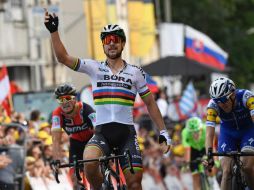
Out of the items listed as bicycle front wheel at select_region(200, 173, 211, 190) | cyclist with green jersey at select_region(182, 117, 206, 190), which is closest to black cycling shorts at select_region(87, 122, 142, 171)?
cyclist with green jersey at select_region(182, 117, 206, 190)

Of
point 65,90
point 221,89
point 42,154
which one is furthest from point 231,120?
point 42,154

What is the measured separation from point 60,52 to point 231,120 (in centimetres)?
274

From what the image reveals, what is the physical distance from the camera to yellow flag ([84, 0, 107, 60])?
35.8m

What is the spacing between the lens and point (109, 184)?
1251 cm

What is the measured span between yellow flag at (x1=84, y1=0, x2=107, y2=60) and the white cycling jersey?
22.4 meters

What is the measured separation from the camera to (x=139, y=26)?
43.6m

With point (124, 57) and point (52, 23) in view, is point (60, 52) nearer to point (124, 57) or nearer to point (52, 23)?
point (52, 23)

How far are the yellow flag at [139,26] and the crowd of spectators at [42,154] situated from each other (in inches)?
581

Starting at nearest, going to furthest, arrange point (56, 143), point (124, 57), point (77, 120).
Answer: point (56, 143), point (77, 120), point (124, 57)

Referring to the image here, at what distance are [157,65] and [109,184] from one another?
1885 centimetres

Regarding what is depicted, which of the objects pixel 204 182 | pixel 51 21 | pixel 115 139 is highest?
pixel 51 21

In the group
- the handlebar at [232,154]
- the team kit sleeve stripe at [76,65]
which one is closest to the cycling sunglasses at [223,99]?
the handlebar at [232,154]

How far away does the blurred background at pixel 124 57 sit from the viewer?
20.2 m

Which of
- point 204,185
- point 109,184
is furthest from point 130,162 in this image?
point 204,185
